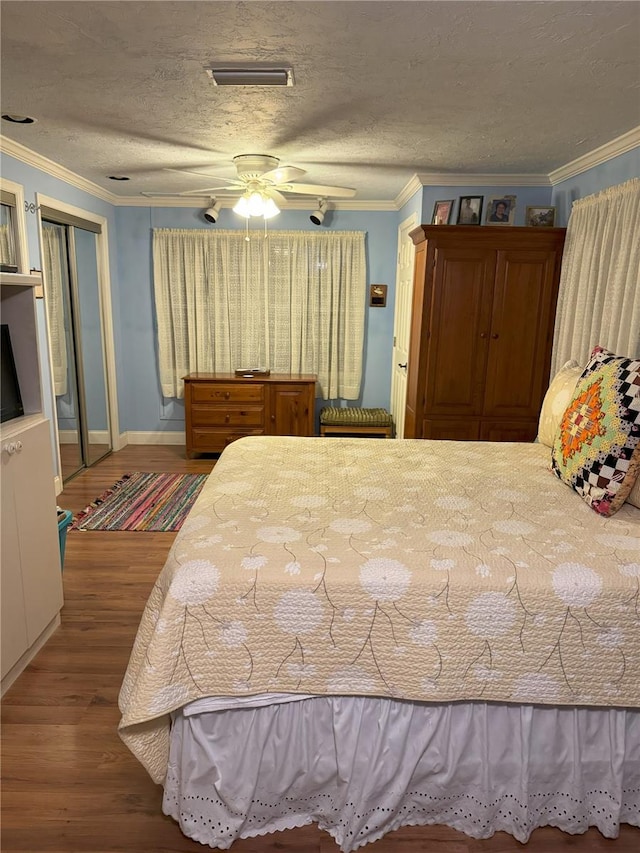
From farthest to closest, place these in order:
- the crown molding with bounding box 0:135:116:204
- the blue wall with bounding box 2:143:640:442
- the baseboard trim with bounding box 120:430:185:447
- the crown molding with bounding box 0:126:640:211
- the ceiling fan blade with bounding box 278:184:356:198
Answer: the baseboard trim with bounding box 120:430:185:447 → the blue wall with bounding box 2:143:640:442 → the ceiling fan blade with bounding box 278:184:356:198 → the crown molding with bounding box 0:135:116:204 → the crown molding with bounding box 0:126:640:211

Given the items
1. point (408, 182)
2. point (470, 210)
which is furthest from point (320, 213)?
point (470, 210)

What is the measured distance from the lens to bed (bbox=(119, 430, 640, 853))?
1.55m

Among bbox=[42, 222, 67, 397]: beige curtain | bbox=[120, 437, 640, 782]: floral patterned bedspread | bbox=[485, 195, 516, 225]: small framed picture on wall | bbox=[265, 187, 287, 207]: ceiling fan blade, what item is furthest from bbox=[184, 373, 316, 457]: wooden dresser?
bbox=[120, 437, 640, 782]: floral patterned bedspread

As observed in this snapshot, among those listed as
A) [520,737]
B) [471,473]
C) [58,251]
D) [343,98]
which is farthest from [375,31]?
[58,251]

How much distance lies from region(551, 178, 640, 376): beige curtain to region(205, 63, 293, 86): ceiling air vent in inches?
77.3

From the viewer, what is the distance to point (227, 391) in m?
5.22

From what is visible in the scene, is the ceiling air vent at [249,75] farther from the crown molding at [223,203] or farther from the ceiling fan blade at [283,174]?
the crown molding at [223,203]

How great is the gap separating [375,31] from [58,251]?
3441mm

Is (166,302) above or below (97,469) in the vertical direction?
above

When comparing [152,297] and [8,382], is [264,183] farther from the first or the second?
[152,297]

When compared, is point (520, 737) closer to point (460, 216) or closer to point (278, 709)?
point (278, 709)

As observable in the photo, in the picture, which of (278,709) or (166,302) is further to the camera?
(166,302)

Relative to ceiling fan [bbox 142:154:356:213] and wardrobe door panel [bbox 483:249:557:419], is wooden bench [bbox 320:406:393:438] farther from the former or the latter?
ceiling fan [bbox 142:154:356:213]

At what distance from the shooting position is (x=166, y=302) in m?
5.61
